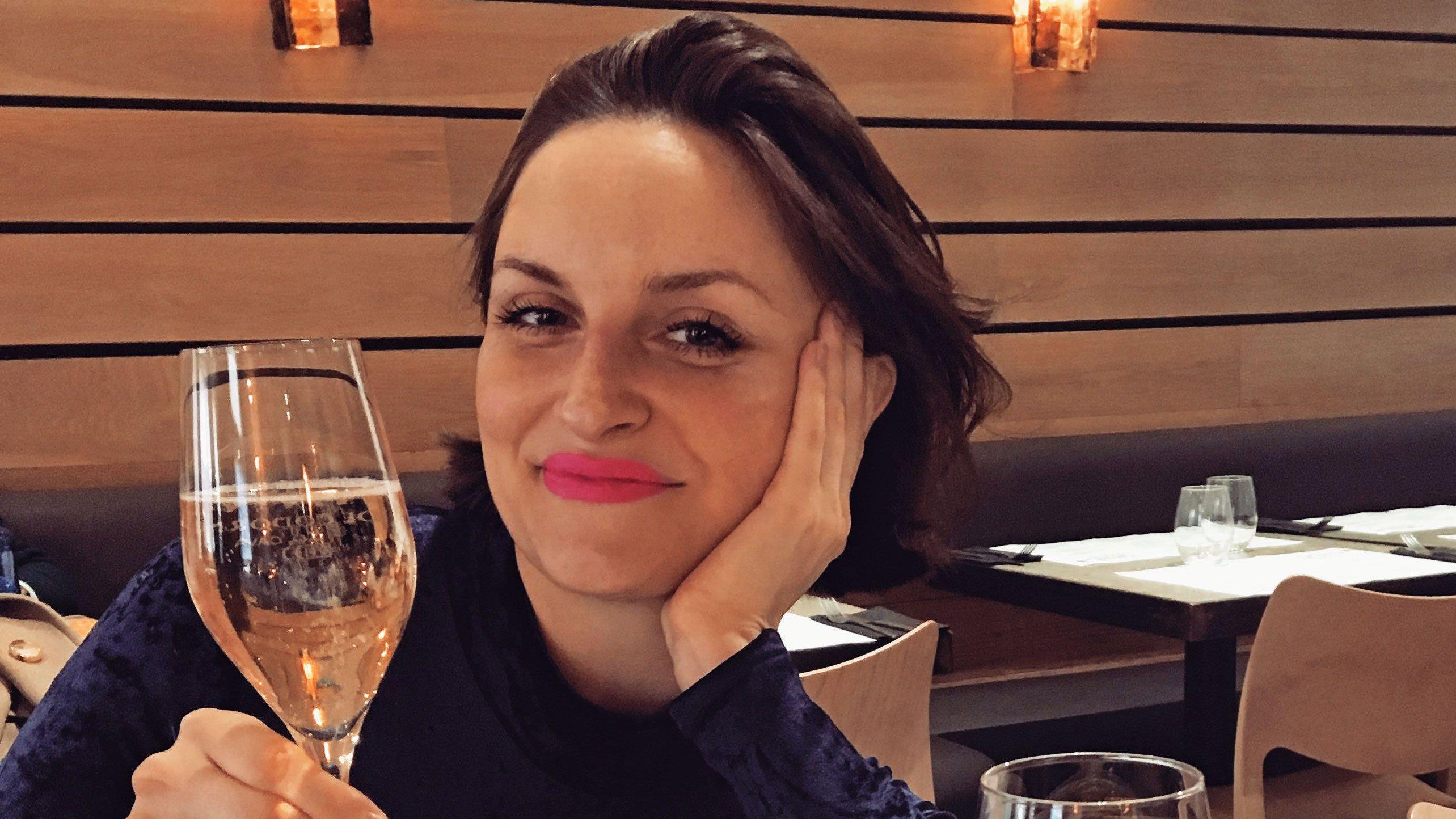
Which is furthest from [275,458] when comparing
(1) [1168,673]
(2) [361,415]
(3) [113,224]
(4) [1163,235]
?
(4) [1163,235]

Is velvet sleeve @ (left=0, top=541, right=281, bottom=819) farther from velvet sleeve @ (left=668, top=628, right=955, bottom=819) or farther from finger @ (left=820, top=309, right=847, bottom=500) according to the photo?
finger @ (left=820, top=309, right=847, bottom=500)

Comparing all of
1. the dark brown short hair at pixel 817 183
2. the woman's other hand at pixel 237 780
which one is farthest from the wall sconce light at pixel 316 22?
the woman's other hand at pixel 237 780

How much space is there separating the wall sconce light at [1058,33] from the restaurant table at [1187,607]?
1.68 meters

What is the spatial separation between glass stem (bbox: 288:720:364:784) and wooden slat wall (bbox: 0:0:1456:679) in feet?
9.20

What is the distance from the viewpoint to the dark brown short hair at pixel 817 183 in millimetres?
1078

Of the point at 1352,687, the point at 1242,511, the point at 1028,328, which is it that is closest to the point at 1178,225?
the point at 1028,328

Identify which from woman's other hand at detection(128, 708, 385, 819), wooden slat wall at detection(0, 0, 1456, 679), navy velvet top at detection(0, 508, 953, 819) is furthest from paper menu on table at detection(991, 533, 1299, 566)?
woman's other hand at detection(128, 708, 385, 819)

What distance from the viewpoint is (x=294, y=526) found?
25.8 inches

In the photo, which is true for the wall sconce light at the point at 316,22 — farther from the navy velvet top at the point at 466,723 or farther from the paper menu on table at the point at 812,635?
the navy velvet top at the point at 466,723

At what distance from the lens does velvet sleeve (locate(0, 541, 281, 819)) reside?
106 cm

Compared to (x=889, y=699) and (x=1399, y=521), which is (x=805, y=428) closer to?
(x=889, y=699)

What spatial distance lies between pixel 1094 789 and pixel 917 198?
365cm

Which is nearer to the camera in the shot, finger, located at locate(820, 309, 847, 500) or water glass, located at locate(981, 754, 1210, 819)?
water glass, located at locate(981, 754, 1210, 819)

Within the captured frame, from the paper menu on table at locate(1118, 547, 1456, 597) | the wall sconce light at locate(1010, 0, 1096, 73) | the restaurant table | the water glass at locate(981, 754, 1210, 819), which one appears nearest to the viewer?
the water glass at locate(981, 754, 1210, 819)
